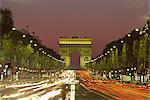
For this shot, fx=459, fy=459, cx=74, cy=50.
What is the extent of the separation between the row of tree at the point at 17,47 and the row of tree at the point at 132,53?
10.2m

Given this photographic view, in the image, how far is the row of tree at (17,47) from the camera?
139 feet

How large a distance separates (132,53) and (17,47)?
46.9ft

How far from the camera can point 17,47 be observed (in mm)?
57344

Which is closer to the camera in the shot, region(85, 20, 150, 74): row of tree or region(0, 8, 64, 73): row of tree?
region(0, 8, 64, 73): row of tree

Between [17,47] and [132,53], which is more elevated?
[17,47]

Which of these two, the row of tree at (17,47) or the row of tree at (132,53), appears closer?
the row of tree at (17,47)

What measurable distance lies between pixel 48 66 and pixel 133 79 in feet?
152

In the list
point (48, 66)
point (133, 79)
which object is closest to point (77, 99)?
point (133, 79)

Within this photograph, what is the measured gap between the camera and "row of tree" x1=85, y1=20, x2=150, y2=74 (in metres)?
42.6

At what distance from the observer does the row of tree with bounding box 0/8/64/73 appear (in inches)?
1662

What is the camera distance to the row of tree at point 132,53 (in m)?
42.6

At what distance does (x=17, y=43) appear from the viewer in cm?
5756

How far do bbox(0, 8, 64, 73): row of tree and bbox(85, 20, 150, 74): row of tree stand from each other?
10.2m

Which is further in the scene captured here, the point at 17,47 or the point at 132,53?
the point at 17,47
